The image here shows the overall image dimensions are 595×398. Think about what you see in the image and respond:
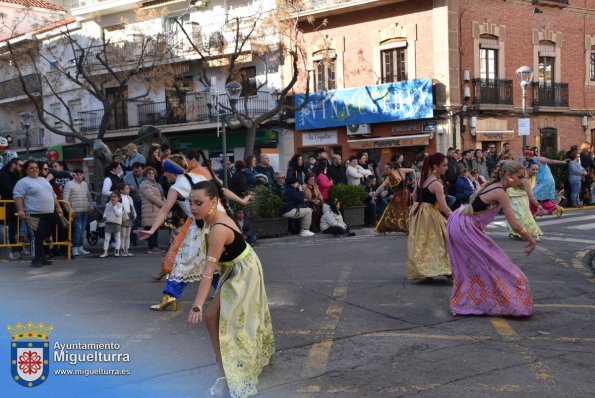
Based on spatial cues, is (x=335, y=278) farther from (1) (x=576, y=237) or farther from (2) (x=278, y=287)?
(1) (x=576, y=237)

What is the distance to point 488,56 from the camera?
27672 millimetres

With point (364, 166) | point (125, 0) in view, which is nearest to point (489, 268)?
point (364, 166)

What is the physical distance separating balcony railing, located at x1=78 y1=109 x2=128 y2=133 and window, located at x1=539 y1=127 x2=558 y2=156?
70.0 ft

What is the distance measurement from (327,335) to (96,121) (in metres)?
34.4

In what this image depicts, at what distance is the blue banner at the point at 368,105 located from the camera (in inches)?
1030

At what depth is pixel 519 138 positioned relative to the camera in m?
28.2

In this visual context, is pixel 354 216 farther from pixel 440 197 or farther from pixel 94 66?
pixel 94 66

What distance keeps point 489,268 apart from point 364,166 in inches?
420

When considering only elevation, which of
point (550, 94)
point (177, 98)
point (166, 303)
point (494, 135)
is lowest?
point (166, 303)

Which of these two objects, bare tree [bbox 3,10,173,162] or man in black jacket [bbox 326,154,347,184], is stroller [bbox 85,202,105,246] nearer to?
man in black jacket [bbox 326,154,347,184]

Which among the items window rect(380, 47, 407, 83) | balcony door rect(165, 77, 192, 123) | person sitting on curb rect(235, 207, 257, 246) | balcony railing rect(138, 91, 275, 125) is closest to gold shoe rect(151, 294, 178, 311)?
person sitting on curb rect(235, 207, 257, 246)

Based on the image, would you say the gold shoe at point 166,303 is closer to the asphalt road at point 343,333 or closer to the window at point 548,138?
the asphalt road at point 343,333

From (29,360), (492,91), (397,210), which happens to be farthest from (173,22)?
(29,360)

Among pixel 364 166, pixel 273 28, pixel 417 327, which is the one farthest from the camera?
pixel 273 28
